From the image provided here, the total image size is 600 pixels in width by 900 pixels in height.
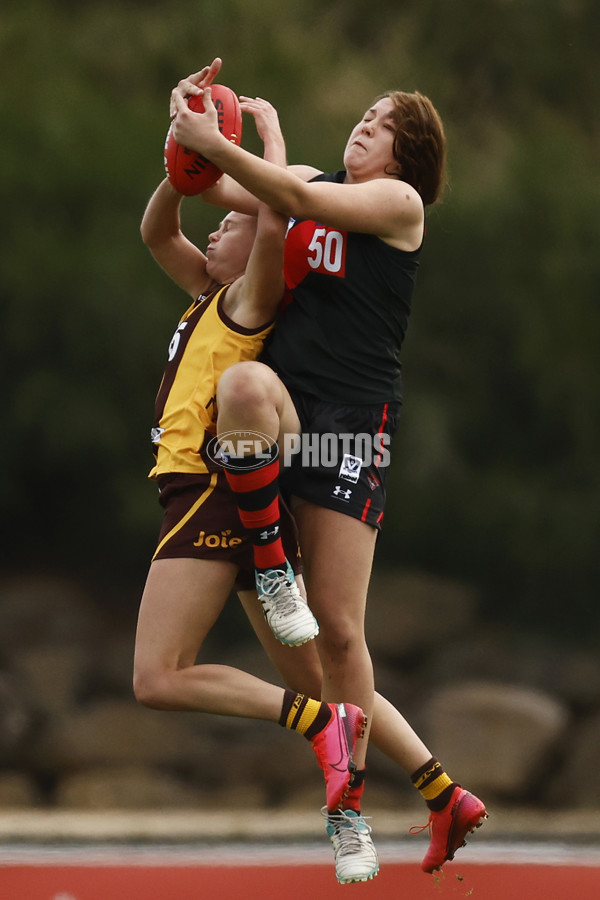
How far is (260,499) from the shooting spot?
8.39 feet

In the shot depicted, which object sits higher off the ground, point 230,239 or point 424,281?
point 424,281

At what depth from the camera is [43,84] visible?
582 centimetres

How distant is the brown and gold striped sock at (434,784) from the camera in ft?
9.52

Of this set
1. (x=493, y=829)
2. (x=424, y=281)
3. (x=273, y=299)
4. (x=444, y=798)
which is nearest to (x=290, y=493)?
(x=273, y=299)

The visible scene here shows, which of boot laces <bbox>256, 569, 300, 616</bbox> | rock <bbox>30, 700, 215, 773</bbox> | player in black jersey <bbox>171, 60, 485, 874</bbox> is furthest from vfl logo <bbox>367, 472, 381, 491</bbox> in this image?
rock <bbox>30, 700, 215, 773</bbox>

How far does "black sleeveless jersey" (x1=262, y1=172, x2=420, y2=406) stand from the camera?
2.69 meters

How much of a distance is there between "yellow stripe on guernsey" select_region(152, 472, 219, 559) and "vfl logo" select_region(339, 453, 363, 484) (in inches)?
10.5

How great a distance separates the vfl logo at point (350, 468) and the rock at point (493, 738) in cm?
320

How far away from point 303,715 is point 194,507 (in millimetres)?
486

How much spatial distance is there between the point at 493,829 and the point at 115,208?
123 inches

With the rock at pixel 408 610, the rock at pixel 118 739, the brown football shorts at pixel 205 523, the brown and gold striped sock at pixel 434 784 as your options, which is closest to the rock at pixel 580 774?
the rock at pixel 408 610

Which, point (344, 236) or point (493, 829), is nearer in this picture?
point (344, 236)

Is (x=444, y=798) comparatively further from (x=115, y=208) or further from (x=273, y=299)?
(x=115, y=208)

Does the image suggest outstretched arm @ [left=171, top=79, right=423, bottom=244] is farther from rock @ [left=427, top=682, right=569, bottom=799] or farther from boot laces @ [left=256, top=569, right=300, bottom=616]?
rock @ [left=427, top=682, right=569, bottom=799]
